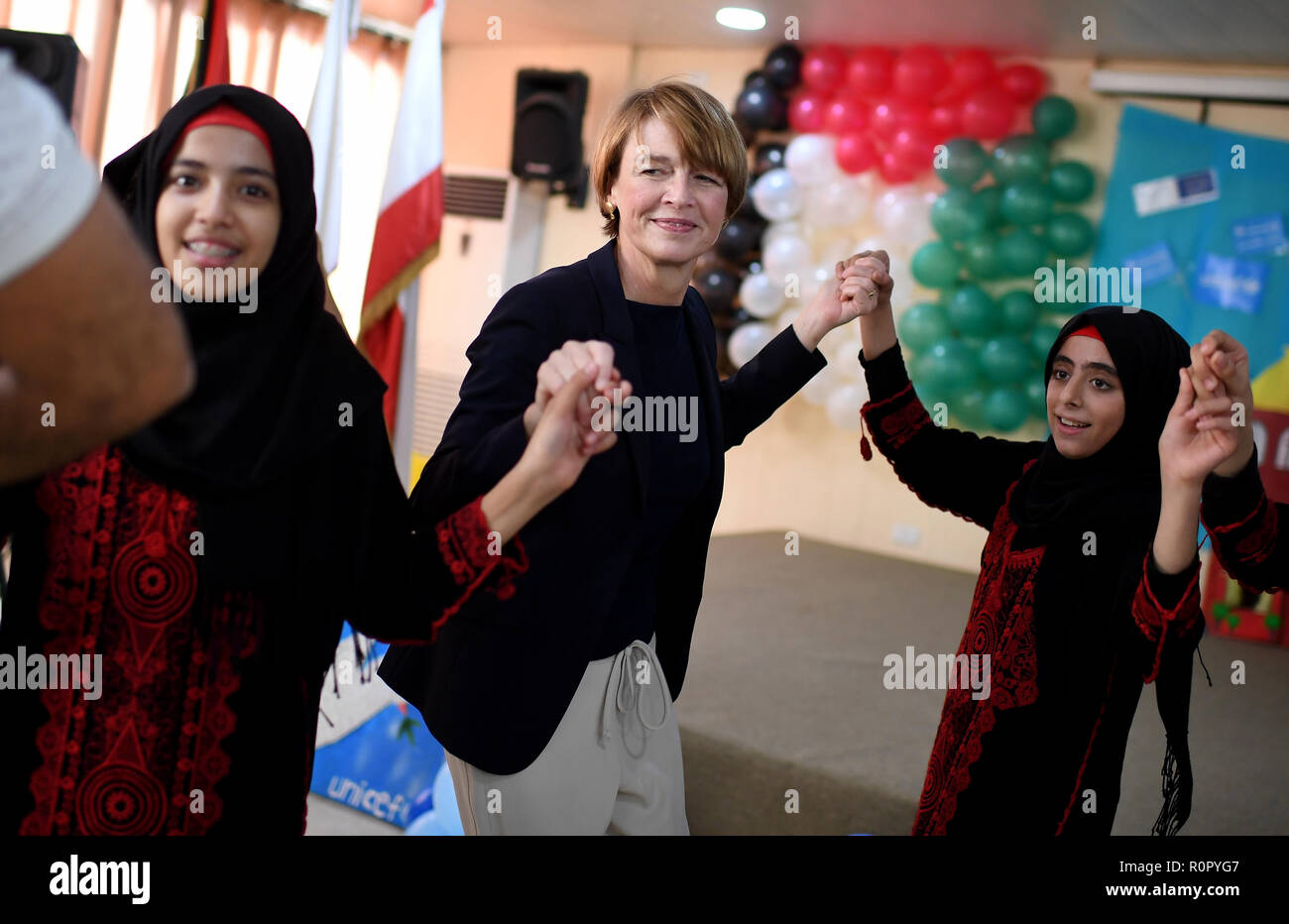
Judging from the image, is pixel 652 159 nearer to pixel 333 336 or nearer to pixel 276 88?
pixel 333 336

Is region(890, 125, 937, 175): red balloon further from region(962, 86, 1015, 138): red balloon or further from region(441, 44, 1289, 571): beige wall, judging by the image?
region(441, 44, 1289, 571): beige wall

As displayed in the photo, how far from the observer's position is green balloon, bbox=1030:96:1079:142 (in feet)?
13.7

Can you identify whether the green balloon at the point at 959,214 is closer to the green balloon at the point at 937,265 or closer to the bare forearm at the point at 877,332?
the green balloon at the point at 937,265

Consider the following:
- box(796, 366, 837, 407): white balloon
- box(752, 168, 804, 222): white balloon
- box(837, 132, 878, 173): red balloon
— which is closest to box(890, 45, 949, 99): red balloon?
box(837, 132, 878, 173): red balloon

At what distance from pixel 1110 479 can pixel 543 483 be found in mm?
758

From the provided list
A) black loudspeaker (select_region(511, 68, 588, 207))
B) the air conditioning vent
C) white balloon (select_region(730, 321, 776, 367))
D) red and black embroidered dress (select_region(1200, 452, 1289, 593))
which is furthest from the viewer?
the air conditioning vent

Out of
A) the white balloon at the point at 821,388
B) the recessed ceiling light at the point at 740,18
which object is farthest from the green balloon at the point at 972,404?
the recessed ceiling light at the point at 740,18

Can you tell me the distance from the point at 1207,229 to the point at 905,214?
3.68 ft

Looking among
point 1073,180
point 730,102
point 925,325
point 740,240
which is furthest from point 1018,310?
point 730,102

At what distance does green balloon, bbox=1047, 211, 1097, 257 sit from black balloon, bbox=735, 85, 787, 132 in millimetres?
1334

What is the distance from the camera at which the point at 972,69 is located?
14.0ft

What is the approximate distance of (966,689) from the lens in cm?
149
